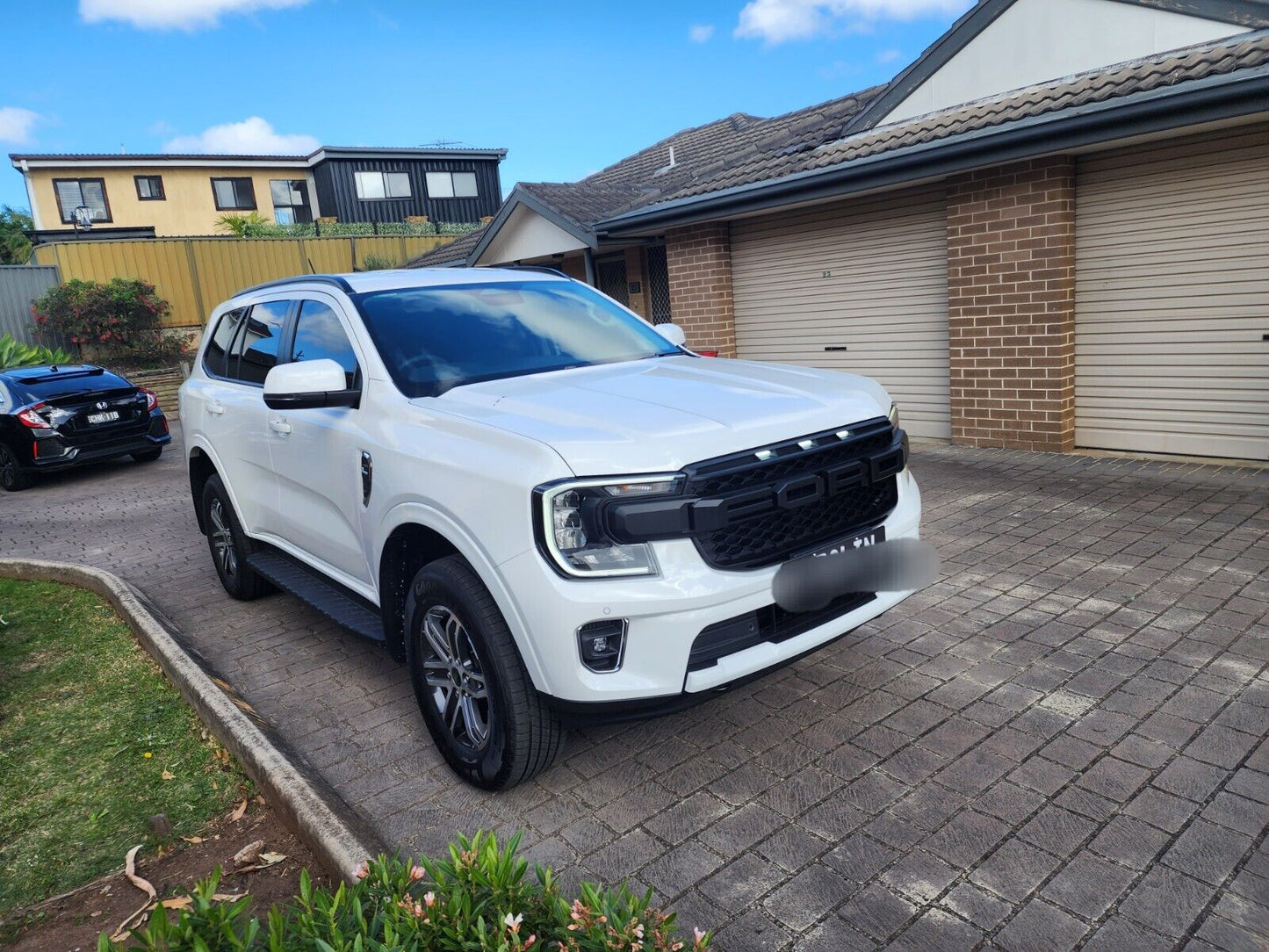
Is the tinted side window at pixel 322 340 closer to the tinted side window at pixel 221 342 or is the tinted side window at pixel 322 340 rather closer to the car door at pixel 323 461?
the car door at pixel 323 461

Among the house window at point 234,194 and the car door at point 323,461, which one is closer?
the car door at point 323,461

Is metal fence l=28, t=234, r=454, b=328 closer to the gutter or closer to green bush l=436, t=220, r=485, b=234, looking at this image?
green bush l=436, t=220, r=485, b=234

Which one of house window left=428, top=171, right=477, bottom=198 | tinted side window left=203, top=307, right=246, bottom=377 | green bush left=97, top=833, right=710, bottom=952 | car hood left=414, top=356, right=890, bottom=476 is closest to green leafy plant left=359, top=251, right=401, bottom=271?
house window left=428, top=171, right=477, bottom=198

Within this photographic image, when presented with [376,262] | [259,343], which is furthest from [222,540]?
[376,262]

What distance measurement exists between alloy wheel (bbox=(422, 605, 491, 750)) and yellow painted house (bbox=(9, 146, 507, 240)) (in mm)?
35390

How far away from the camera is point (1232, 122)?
268 inches

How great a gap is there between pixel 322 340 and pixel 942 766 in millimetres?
3224

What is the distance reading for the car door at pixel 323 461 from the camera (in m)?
3.76

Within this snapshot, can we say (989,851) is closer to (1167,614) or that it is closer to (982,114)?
(1167,614)

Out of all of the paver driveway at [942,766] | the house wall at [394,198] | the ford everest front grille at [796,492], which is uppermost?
the house wall at [394,198]

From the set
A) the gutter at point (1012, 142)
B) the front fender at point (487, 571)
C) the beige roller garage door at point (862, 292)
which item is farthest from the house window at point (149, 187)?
the front fender at point (487, 571)

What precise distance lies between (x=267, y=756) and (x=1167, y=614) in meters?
4.18

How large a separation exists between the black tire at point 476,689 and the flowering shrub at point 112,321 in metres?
20.3

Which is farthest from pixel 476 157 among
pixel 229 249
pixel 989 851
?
pixel 989 851
